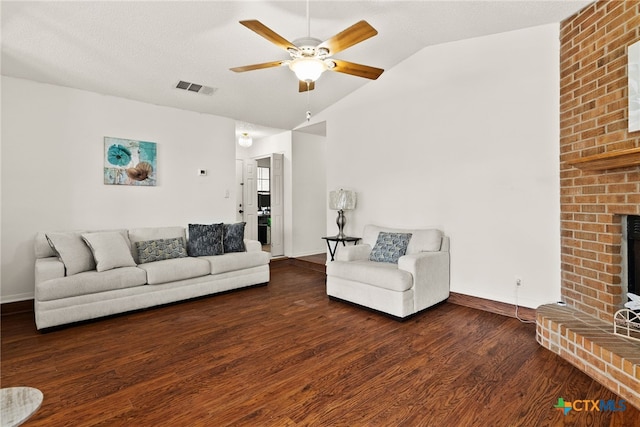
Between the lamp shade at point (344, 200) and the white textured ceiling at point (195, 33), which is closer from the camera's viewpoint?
the white textured ceiling at point (195, 33)

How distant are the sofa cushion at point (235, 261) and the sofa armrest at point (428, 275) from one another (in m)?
2.04

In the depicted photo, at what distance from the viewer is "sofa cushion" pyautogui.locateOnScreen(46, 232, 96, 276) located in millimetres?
3250

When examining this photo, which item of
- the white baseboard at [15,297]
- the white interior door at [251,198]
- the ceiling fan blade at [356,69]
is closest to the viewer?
the ceiling fan blade at [356,69]

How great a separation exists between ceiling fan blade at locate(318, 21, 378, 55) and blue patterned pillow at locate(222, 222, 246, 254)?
2918 millimetres

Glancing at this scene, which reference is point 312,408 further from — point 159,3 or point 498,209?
point 159,3

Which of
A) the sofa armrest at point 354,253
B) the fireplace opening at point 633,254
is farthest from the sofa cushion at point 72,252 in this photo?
the fireplace opening at point 633,254

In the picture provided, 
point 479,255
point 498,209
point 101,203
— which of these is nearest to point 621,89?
point 498,209

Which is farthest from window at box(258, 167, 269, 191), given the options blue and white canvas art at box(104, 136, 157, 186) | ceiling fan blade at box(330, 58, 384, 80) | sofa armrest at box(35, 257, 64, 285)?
ceiling fan blade at box(330, 58, 384, 80)

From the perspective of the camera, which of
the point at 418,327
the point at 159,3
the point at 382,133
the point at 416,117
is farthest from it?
the point at 382,133

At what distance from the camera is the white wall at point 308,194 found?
640cm

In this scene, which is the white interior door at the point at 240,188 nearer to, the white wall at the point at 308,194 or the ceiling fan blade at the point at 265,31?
the white wall at the point at 308,194

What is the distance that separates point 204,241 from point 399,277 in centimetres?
260

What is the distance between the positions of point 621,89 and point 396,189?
7.95ft

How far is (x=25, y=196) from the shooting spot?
145 inches
